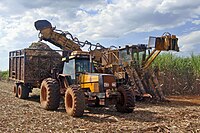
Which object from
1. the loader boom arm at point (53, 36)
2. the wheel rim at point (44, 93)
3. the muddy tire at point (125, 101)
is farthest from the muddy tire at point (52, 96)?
the loader boom arm at point (53, 36)

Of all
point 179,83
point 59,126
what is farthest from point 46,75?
point 179,83

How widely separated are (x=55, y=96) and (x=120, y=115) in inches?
101

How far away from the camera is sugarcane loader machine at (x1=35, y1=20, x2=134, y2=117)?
9.94 m

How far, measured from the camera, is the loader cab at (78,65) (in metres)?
11.2

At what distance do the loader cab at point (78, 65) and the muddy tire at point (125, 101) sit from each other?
1.43m

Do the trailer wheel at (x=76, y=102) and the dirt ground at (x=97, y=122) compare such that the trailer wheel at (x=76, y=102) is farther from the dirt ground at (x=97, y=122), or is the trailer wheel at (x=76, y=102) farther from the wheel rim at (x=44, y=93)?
the wheel rim at (x=44, y=93)

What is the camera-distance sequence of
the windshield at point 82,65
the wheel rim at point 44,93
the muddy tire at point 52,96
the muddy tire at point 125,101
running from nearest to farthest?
the muddy tire at point 125,101 → the muddy tire at point 52,96 → the windshield at point 82,65 → the wheel rim at point 44,93

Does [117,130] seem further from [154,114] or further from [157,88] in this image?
[157,88]

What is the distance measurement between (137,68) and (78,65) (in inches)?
194

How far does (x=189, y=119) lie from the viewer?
9.40m

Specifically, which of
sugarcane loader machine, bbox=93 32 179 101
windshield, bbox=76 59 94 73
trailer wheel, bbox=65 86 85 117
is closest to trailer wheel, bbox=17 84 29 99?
sugarcane loader machine, bbox=93 32 179 101

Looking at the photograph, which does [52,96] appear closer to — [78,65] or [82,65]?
[78,65]

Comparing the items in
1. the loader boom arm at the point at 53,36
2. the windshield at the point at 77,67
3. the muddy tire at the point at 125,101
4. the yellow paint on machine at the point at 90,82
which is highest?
the loader boom arm at the point at 53,36

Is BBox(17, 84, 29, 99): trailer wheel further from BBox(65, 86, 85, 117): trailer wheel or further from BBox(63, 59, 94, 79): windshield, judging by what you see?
BBox(65, 86, 85, 117): trailer wheel
